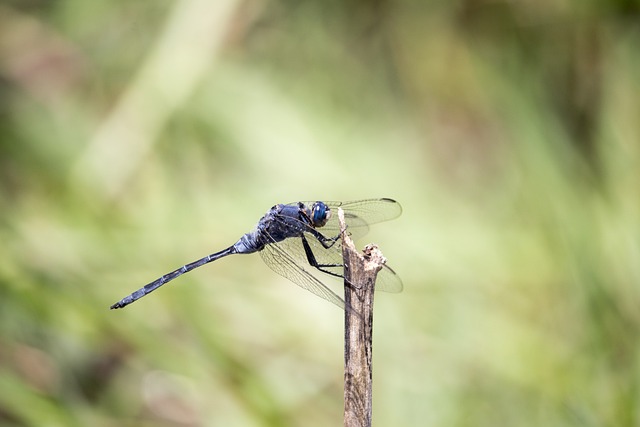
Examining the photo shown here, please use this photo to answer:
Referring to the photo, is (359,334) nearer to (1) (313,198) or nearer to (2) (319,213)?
(2) (319,213)

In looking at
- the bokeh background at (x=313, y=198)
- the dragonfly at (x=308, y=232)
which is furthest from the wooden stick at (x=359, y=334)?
the bokeh background at (x=313, y=198)

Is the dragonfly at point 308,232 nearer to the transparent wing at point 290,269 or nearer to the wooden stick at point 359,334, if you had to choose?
the transparent wing at point 290,269

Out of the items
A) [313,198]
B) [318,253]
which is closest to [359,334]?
[318,253]

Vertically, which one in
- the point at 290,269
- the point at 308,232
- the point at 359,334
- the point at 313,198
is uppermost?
the point at 313,198

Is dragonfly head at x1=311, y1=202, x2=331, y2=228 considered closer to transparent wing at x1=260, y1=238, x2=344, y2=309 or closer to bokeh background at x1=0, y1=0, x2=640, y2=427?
transparent wing at x1=260, y1=238, x2=344, y2=309

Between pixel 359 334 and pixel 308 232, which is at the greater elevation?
pixel 308 232

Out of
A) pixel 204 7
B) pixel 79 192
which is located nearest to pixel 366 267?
pixel 79 192

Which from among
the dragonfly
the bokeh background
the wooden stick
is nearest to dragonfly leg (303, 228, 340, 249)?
the dragonfly
